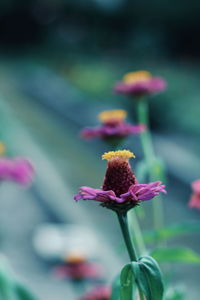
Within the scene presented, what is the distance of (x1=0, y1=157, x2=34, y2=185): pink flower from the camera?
0.94 meters

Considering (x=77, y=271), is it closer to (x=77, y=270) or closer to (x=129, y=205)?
(x=77, y=270)

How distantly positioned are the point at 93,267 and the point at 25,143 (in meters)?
3.68

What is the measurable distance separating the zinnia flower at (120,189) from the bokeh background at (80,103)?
29 cm

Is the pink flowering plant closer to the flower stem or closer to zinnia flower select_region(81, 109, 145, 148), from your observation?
the flower stem

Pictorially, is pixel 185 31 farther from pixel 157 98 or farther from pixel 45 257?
pixel 45 257

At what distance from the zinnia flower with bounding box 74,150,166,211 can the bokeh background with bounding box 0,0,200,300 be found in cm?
29

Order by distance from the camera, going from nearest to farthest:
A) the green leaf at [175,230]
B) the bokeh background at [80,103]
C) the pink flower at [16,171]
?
the green leaf at [175,230] < the pink flower at [16,171] < the bokeh background at [80,103]

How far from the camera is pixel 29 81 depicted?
9664mm

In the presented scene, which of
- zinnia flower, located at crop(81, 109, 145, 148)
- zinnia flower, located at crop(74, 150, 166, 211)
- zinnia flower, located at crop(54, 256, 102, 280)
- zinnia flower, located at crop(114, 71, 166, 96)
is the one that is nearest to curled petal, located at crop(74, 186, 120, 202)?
zinnia flower, located at crop(74, 150, 166, 211)

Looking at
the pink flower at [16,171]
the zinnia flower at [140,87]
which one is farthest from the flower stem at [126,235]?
the zinnia flower at [140,87]

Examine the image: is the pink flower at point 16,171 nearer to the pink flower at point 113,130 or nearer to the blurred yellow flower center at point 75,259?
the pink flower at point 113,130

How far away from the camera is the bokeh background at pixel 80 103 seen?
9.48 feet

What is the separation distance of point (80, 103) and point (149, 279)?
593cm

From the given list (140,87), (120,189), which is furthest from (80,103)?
(120,189)
